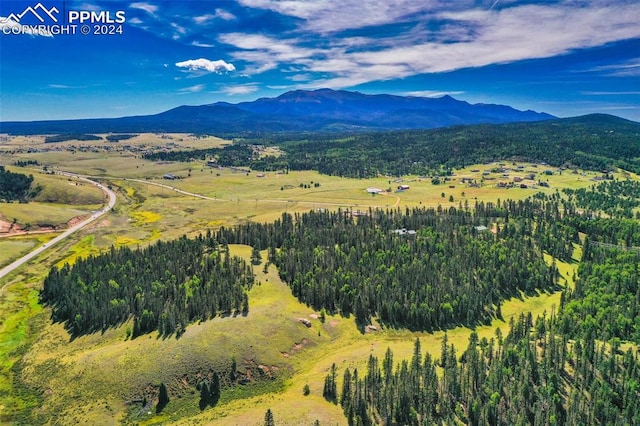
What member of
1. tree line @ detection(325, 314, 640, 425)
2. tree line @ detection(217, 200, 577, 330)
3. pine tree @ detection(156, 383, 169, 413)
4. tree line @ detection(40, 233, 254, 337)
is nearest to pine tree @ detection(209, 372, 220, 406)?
pine tree @ detection(156, 383, 169, 413)

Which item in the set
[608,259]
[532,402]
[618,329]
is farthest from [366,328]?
[608,259]

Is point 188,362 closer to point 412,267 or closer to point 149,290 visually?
point 149,290

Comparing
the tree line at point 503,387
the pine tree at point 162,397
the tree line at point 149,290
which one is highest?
the tree line at point 149,290

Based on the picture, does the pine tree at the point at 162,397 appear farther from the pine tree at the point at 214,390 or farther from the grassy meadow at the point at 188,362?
the pine tree at the point at 214,390

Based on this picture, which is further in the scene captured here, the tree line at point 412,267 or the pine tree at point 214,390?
the tree line at point 412,267

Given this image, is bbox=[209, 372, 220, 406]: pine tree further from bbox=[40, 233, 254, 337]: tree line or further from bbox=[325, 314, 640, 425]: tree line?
bbox=[325, 314, 640, 425]: tree line

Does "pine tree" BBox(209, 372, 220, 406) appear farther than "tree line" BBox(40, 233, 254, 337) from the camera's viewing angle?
No

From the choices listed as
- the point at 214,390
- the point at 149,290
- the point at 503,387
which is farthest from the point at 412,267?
the point at 149,290

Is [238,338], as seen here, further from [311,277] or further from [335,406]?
[311,277]

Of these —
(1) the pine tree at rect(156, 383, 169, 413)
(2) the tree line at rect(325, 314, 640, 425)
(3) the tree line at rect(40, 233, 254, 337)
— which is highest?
(3) the tree line at rect(40, 233, 254, 337)

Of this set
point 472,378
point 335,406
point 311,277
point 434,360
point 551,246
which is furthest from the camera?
point 551,246

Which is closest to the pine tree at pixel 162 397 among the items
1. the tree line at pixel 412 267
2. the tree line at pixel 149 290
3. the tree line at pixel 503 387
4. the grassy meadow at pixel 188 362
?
the grassy meadow at pixel 188 362
